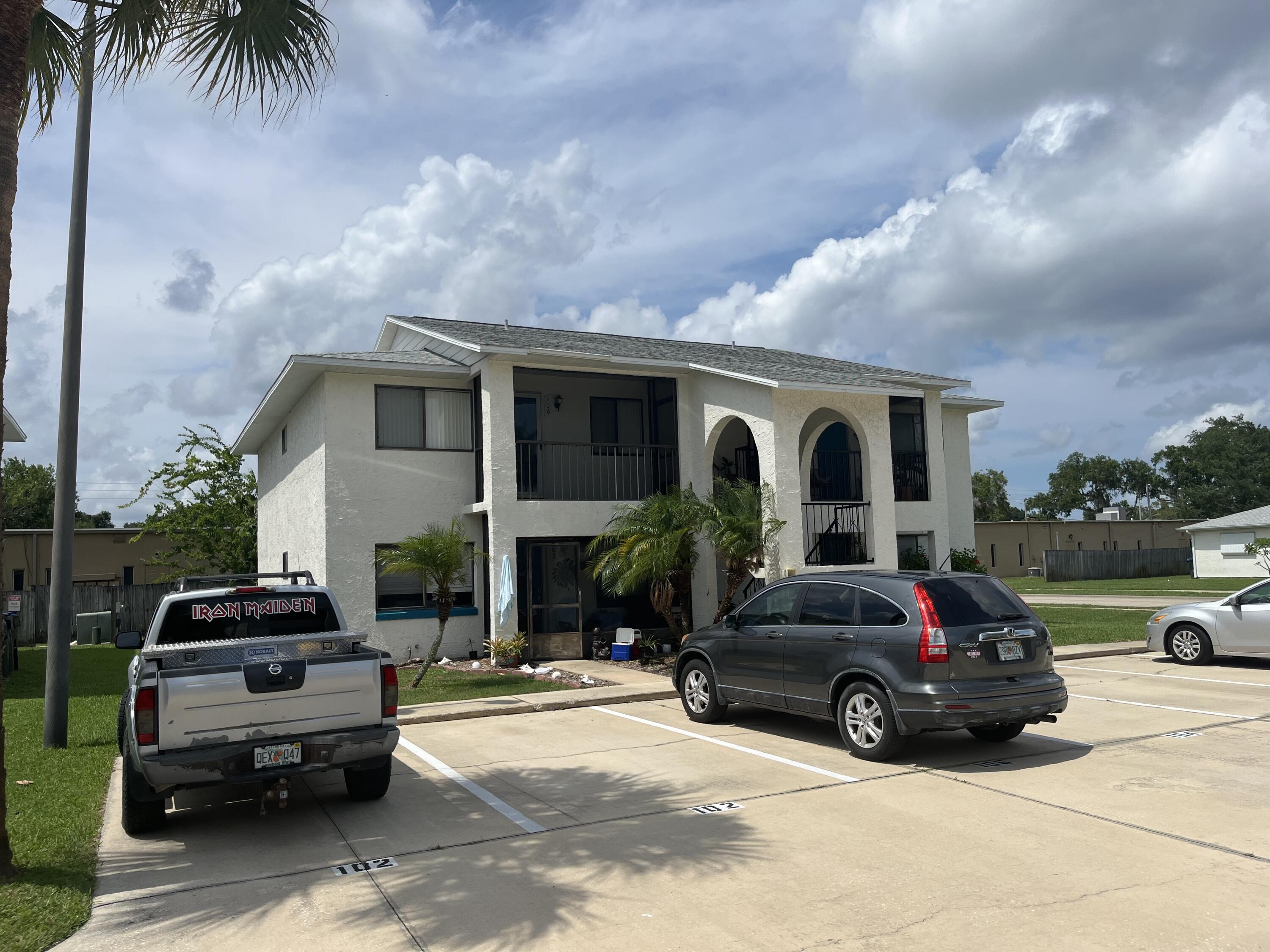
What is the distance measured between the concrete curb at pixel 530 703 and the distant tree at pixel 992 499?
70.3m

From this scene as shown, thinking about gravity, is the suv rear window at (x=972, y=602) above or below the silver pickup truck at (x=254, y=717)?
above

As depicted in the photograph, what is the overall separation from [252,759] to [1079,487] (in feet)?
369

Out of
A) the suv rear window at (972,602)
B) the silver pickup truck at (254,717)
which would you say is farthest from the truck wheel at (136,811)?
the suv rear window at (972,602)

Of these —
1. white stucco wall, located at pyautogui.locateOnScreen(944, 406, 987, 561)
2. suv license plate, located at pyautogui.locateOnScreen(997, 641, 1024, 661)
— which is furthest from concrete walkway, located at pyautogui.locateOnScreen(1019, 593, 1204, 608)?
suv license plate, located at pyautogui.locateOnScreen(997, 641, 1024, 661)

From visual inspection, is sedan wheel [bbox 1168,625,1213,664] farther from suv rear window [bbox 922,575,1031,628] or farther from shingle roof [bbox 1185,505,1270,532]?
shingle roof [bbox 1185,505,1270,532]

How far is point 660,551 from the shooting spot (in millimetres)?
14945

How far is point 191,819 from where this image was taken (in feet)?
23.5

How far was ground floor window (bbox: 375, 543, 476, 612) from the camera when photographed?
54.7 feet

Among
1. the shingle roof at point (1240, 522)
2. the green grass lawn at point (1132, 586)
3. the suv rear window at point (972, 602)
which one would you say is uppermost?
the shingle roof at point (1240, 522)

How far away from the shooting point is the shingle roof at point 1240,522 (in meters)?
42.7

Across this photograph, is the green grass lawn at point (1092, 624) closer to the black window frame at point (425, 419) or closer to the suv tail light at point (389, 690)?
the black window frame at point (425, 419)

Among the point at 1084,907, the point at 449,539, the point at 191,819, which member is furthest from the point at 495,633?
the point at 1084,907

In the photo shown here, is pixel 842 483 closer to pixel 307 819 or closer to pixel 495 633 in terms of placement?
pixel 495 633

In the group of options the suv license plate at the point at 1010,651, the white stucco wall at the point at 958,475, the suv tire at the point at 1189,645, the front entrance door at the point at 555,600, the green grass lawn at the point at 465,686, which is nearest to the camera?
the suv license plate at the point at 1010,651
